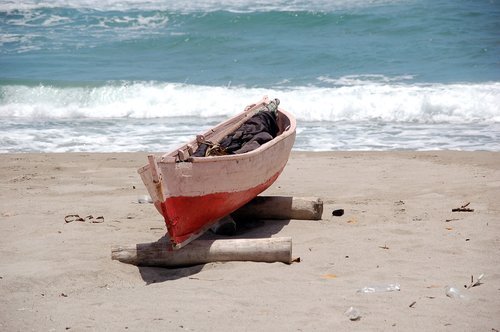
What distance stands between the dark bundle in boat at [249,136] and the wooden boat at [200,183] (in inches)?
7.5

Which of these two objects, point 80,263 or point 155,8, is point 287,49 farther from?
point 80,263

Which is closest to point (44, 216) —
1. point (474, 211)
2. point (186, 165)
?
point (186, 165)

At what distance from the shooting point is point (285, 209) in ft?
26.9

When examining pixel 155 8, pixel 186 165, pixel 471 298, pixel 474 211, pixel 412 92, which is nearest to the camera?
pixel 471 298

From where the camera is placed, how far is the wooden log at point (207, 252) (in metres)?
6.74

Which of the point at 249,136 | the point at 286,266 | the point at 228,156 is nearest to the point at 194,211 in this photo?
the point at 228,156

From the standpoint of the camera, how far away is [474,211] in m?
8.30

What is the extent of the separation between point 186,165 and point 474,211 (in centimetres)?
326

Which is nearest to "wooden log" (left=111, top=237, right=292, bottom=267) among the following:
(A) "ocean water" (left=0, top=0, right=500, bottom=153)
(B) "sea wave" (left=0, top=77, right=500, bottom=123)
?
(A) "ocean water" (left=0, top=0, right=500, bottom=153)

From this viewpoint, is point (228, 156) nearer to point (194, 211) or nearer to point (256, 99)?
point (194, 211)

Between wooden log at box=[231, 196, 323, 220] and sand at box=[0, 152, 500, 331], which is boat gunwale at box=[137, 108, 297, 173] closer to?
wooden log at box=[231, 196, 323, 220]

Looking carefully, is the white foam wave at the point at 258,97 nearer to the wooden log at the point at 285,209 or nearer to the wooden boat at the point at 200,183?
the wooden log at the point at 285,209

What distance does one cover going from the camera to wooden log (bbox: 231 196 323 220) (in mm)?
8195

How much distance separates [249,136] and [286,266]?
204cm
